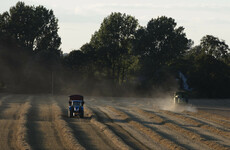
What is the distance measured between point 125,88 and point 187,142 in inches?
2871

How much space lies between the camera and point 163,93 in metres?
96.2

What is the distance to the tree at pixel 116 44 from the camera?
10938 cm

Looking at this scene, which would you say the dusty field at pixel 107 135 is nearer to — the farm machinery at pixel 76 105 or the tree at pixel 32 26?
the farm machinery at pixel 76 105

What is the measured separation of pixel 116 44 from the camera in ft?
360

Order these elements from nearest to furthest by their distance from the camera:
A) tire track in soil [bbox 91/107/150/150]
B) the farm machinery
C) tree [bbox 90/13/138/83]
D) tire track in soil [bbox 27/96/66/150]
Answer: tire track in soil [bbox 27/96/66/150] → tire track in soil [bbox 91/107/150/150] → the farm machinery → tree [bbox 90/13/138/83]

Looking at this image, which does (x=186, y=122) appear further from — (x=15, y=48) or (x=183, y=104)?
(x=15, y=48)

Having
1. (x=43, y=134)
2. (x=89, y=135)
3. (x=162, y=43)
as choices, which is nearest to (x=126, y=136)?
(x=89, y=135)

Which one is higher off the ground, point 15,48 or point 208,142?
point 15,48

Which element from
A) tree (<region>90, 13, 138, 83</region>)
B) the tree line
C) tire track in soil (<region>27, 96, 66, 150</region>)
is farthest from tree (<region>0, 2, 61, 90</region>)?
tire track in soil (<region>27, 96, 66, 150</region>)

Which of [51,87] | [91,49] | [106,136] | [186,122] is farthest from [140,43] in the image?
[106,136]

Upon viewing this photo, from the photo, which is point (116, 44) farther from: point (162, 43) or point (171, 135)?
point (171, 135)

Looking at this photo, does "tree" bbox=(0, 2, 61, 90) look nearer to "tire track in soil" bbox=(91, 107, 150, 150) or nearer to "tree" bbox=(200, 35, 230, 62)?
"tree" bbox=(200, 35, 230, 62)

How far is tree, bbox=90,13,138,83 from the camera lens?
10938 centimetres

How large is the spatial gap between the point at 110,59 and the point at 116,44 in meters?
4.19
